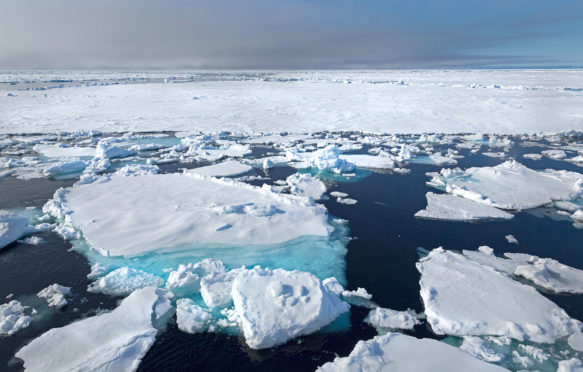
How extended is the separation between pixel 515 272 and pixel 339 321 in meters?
4.15

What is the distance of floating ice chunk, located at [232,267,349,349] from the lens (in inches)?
221

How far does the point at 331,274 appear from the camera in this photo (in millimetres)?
7445

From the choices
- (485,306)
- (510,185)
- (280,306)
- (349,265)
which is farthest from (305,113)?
(280,306)

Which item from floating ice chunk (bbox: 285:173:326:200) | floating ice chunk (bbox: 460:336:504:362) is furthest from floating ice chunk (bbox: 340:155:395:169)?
floating ice chunk (bbox: 460:336:504:362)

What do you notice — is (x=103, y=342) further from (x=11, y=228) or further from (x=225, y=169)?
(x=225, y=169)

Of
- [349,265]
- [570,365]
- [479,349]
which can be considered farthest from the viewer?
[349,265]

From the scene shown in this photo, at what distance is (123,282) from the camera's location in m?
6.90

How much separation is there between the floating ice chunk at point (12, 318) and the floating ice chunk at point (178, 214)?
196cm

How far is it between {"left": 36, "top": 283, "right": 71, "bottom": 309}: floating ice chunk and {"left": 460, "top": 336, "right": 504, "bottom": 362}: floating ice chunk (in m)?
7.04

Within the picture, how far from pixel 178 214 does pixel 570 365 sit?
28.7ft

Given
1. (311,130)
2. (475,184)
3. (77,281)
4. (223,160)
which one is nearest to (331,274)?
(77,281)

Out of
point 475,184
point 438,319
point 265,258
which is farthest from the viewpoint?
point 475,184

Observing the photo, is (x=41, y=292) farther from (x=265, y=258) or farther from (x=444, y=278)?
(x=444, y=278)

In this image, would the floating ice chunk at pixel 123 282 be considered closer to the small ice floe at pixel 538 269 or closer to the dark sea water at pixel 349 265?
the dark sea water at pixel 349 265
